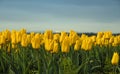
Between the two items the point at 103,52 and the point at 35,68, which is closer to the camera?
the point at 35,68

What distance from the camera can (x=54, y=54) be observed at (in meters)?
9.06

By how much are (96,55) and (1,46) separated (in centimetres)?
372

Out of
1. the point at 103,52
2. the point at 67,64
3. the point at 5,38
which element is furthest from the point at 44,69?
the point at 103,52

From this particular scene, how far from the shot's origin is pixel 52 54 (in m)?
9.23

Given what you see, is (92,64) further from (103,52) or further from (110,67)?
(103,52)

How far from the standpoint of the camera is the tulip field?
8.59 meters

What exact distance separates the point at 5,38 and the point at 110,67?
146 inches

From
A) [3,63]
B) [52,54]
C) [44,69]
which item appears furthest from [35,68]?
[44,69]

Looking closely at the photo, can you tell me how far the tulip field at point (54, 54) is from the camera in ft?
28.2

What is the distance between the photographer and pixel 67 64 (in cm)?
903

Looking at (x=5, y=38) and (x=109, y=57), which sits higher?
(x=5, y=38)

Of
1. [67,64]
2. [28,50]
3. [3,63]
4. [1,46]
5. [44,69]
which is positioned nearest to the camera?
[44,69]

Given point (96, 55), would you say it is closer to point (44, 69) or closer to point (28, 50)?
point (28, 50)

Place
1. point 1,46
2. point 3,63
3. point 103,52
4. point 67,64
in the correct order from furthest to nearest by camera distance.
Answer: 1. point 103,52
2. point 1,46
3. point 3,63
4. point 67,64
